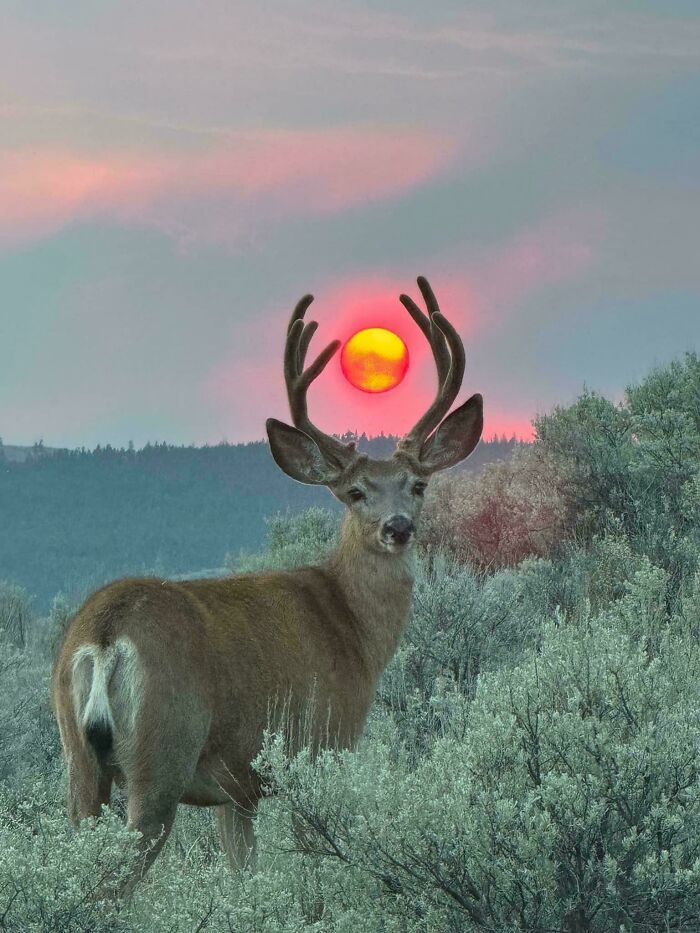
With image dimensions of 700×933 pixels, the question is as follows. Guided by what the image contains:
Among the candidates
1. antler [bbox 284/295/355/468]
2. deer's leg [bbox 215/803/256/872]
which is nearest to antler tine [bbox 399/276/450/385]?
antler [bbox 284/295/355/468]

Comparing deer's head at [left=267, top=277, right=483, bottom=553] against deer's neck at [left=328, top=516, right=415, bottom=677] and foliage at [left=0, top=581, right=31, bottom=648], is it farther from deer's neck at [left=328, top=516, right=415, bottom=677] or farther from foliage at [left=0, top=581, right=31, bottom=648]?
foliage at [left=0, top=581, right=31, bottom=648]

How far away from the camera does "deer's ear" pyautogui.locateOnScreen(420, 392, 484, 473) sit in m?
7.96

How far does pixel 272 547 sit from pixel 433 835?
56.1 ft

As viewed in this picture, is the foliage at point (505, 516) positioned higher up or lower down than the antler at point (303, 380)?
lower down

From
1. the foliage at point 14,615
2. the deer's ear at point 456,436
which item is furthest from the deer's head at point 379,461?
the foliage at point 14,615

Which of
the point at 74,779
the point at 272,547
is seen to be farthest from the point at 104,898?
the point at 272,547

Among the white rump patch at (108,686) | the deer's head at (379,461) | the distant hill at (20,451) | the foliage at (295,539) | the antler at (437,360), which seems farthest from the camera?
the distant hill at (20,451)

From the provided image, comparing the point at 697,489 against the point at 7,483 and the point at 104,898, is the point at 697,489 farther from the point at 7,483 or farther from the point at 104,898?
the point at 7,483

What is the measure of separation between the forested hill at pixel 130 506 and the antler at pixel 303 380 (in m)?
59.3

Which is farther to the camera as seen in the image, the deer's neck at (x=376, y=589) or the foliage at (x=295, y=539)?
the foliage at (x=295, y=539)

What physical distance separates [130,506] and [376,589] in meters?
76.1

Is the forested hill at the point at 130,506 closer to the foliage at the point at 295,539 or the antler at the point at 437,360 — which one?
the foliage at the point at 295,539

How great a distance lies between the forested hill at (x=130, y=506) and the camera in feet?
239

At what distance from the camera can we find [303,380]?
25.4ft
